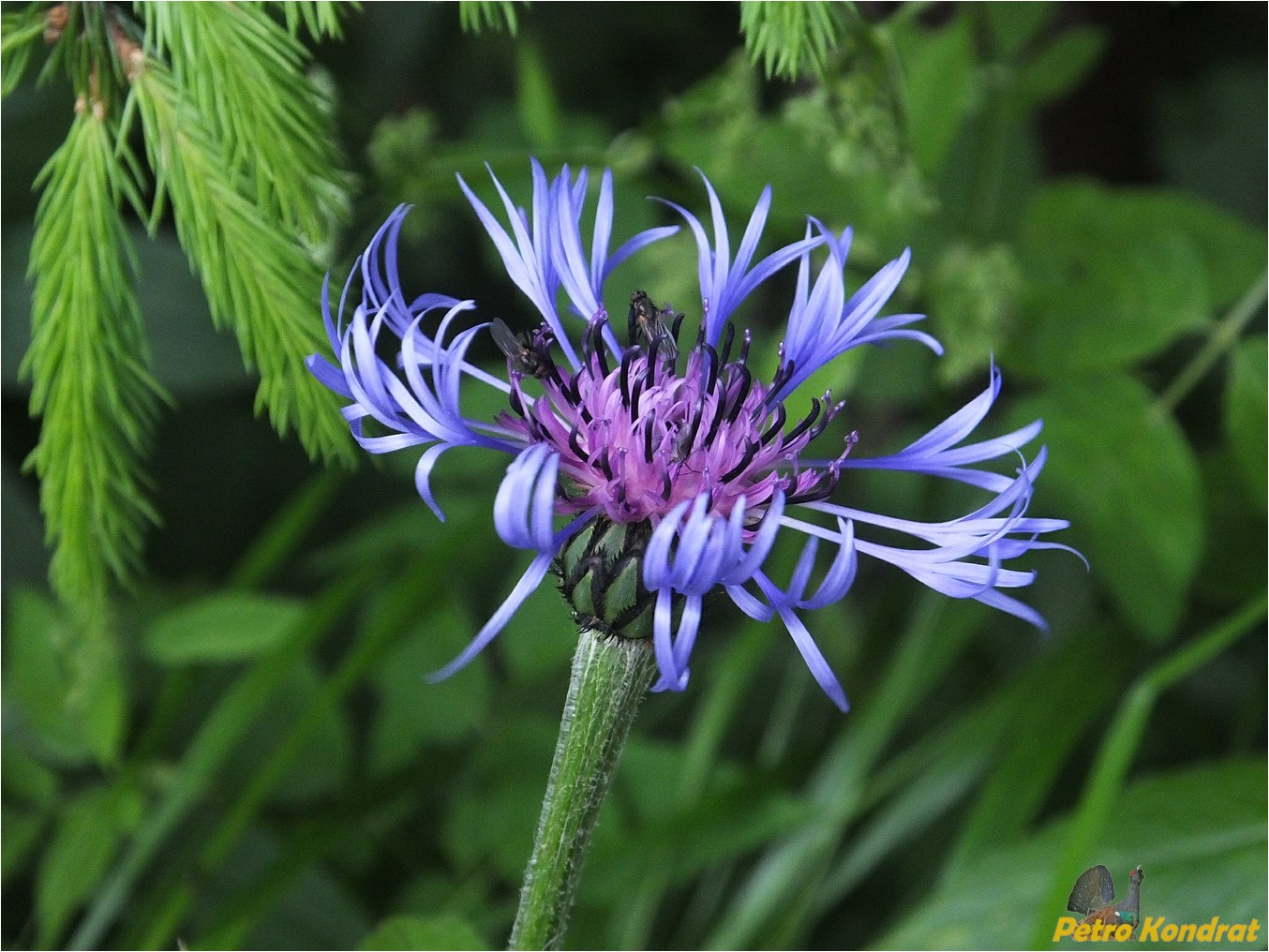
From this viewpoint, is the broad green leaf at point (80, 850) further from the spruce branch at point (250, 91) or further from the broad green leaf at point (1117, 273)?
the broad green leaf at point (1117, 273)

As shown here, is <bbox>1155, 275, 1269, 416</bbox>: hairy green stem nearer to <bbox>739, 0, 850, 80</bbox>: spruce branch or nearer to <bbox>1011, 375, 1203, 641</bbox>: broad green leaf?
<bbox>1011, 375, 1203, 641</bbox>: broad green leaf

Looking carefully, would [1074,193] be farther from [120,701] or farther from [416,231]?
[120,701]

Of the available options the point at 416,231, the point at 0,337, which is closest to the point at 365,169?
the point at 416,231

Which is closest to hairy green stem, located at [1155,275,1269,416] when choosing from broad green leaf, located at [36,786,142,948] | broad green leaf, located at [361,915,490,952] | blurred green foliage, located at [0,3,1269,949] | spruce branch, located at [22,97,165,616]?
blurred green foliage, located at [0,3,1269,949]

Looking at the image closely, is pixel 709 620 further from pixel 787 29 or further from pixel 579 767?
pixel 787 29

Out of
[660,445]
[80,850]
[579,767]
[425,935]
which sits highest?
[660,445]

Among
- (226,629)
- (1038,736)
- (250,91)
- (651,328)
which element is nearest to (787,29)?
(651,328)

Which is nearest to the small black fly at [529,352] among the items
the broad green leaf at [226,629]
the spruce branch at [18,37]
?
the spruce branch at [18,37]
